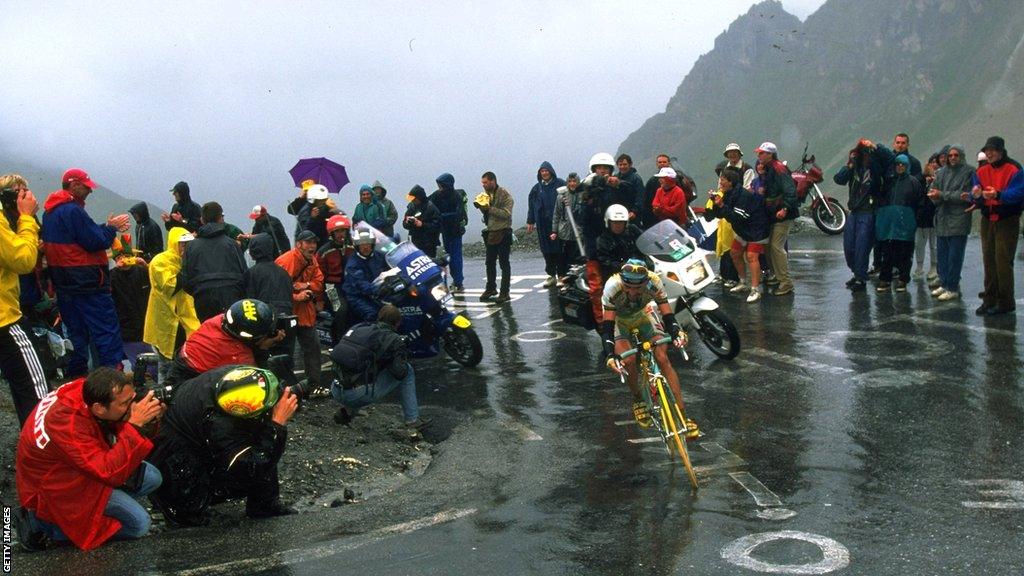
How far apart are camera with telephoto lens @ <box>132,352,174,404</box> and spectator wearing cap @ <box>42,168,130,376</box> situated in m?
0.25

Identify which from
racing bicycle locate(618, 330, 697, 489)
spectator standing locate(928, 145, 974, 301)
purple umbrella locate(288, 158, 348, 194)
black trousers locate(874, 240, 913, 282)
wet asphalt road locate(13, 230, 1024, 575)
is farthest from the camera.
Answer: purple umbrella locate(288, 158, 348, 194)

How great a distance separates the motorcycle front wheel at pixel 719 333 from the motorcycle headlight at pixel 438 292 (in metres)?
2.97

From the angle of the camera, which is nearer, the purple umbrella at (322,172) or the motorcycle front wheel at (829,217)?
the purple umbrella at (322,172)

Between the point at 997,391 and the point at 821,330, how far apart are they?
11.2 ft

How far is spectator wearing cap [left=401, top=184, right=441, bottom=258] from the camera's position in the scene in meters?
17.3

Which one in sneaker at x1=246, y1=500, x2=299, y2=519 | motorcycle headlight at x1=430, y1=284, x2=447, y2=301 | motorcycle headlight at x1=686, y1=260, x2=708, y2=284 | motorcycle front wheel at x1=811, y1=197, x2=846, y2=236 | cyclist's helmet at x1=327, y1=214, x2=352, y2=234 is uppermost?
cyclist's helmet at x1=327, y1=214, x2=352, y2=234

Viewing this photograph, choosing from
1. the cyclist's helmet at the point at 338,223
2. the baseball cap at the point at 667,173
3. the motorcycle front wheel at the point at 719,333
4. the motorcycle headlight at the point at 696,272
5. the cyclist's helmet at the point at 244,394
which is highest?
the baseball cap at the point at 667,173

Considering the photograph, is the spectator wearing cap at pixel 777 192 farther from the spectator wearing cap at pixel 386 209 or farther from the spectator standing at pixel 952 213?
the spectator wearing cap at pixel 386 209

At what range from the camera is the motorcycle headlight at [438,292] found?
12.4m

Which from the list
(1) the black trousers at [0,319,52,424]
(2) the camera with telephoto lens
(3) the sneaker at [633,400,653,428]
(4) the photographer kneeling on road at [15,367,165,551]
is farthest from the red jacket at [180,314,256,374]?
(3) the sneaker at [633,400,653,428]

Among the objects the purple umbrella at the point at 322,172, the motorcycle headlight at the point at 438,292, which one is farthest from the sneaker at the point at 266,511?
the purple umbrella at the point at 322,172

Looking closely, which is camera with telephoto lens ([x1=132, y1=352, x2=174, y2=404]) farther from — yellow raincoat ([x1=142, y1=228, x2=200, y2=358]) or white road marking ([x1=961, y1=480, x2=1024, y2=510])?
white road marking ([x1=961, y1=480, x2=1024, y2=510])

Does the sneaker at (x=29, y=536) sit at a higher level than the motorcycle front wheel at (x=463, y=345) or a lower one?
lower

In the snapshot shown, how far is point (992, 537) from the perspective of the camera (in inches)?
251
